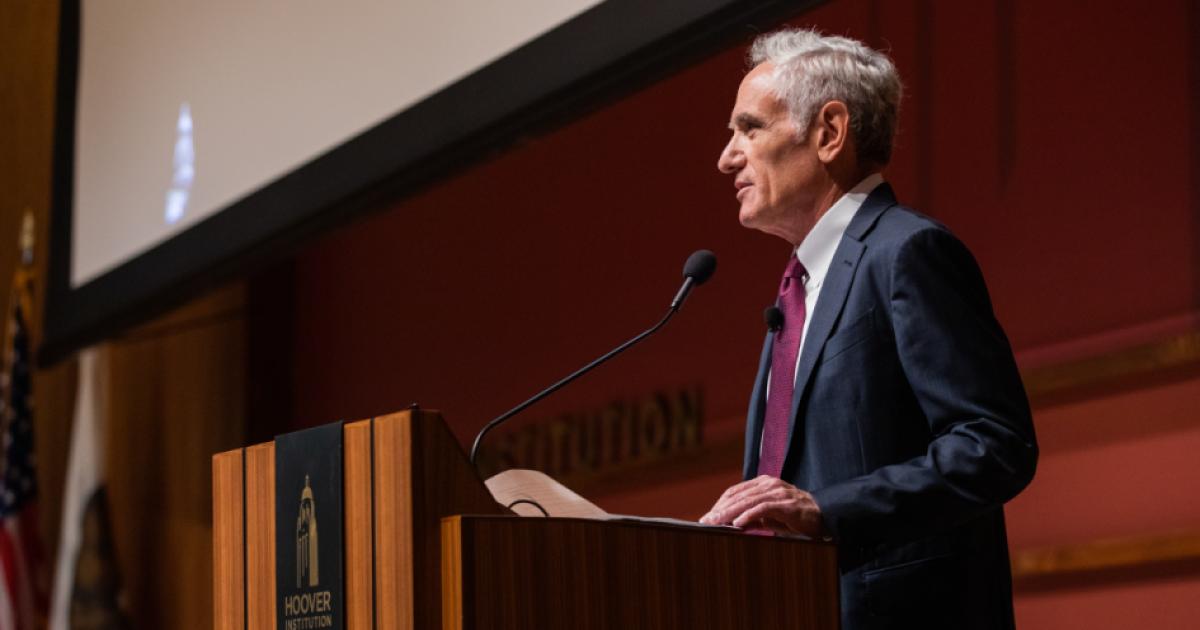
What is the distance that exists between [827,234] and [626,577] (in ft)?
2.36

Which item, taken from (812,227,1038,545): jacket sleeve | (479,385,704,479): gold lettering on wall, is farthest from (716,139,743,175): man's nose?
(479,385,704,479): gold lettering on wall

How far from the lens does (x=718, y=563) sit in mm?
1676

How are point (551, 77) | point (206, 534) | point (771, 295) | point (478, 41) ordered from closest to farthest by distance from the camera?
point (551, 77)
point (478, 41)
point (771, 295)
point (206, 534)

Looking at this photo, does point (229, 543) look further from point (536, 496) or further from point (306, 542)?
point (536, 496)

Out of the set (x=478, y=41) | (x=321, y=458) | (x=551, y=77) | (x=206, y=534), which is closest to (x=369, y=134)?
(x=478, y=41)

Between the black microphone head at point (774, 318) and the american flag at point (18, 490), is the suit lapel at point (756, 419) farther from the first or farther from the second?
the american flag at point (18, 490)

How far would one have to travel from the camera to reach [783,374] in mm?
2086

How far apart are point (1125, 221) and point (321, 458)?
2252 mm

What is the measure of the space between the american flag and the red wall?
144 centimetres

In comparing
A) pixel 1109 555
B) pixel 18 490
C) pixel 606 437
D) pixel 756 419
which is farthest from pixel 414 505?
pixel 18 490

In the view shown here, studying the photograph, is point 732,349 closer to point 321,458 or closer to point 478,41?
point 478,41

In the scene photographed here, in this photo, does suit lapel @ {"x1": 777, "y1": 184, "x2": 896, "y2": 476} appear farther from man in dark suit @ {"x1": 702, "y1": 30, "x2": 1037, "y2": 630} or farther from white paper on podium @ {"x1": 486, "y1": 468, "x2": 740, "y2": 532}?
white paper on podium @ {"x1": 486, "y1": 468, "x2": 740, "y2": 532}

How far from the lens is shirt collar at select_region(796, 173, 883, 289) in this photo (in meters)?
2.13

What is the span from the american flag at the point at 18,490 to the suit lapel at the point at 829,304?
4880 mm
